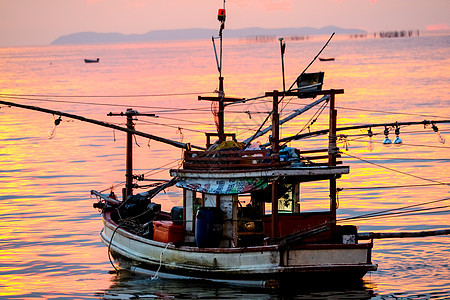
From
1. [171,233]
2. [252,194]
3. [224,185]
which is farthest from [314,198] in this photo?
[224,185]

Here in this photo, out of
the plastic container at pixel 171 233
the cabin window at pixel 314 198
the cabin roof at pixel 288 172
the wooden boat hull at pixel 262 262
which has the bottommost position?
the wooden boat hull at pixel 262 262

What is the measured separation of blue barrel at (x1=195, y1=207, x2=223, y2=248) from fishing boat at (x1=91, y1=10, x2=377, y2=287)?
0.03m

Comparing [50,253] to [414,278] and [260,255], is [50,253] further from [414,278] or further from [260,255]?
[414,278]

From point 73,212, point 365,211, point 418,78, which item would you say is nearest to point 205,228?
point 365,211

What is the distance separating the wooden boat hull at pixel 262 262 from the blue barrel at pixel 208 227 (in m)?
0.27

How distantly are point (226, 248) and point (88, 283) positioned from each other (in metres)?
5.95

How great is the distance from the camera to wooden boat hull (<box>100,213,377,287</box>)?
24609mm

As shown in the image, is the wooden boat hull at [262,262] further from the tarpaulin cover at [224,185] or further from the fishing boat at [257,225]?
the tarpaulin cover at [224,185]

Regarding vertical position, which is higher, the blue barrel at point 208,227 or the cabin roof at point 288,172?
the cabin roof at point 288,172

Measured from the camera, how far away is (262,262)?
82.3 ft

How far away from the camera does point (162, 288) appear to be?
27.4m

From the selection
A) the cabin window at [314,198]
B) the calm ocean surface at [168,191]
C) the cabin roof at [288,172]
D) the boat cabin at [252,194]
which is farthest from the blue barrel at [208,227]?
the cabin window at [314,198]

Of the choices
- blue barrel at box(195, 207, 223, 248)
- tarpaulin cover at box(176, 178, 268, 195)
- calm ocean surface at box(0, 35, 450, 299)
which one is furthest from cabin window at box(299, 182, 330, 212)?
blue barrel at box(195, 207, 223, 248)

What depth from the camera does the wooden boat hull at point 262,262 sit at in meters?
24.6
